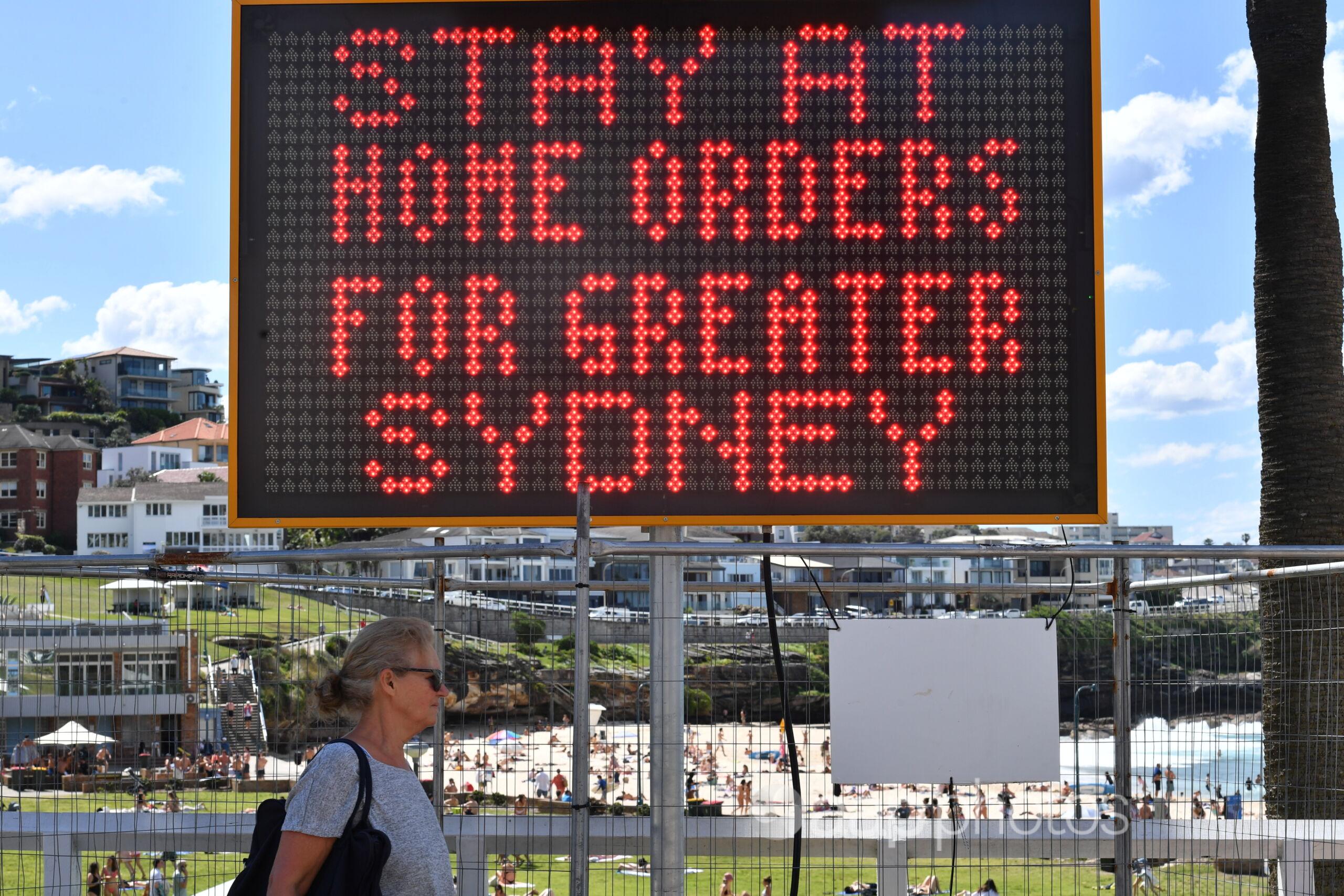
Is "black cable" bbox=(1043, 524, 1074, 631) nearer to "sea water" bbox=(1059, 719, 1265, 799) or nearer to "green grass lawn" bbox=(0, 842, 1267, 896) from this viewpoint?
"sea water" bbox=(1059, 719, 1265, 799)

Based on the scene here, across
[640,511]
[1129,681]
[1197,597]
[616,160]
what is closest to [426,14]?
[616,160]

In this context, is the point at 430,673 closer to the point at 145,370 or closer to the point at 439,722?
the point at 439,722

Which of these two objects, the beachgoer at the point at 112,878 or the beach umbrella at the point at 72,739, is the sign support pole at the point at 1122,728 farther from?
the beach umbrella at the point at 72,739

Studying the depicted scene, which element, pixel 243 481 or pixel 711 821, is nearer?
pixel 243 481

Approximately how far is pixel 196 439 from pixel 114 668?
111 meters

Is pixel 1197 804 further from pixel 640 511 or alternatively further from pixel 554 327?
pixel 554 327

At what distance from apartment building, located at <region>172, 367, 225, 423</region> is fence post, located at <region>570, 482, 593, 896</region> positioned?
13179 cm

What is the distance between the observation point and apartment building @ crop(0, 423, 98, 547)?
85.3m

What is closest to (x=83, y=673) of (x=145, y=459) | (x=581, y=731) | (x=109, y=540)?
(x=581, y=731)

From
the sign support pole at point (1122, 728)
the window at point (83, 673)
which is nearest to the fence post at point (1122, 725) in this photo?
the sign support pole at point (1122, 728)

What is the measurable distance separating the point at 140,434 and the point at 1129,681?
12875 centimetres

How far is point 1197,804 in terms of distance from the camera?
5.21 m

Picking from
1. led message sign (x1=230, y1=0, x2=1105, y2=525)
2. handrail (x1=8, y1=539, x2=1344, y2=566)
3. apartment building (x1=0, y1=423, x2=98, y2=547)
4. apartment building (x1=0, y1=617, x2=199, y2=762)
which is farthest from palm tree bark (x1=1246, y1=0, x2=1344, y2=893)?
apartment building (x1=0, y1=423, x2=98, y2=547)

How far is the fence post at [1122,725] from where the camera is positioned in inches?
180
